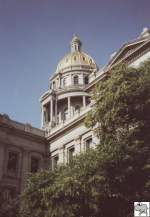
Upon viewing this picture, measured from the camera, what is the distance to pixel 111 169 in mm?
17094

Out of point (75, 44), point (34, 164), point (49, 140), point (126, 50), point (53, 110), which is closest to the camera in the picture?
point (126, 50)

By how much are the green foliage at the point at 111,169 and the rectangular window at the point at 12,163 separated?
14.0m

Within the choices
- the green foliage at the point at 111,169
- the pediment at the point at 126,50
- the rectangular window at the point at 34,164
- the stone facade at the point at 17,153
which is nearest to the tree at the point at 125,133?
the green foliage at the point at 111,169

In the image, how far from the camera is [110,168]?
17094mm

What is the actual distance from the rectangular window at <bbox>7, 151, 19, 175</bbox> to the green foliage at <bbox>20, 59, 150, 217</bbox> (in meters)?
14.0

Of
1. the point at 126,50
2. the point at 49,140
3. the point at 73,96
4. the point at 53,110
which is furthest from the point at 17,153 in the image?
the point at 73,96

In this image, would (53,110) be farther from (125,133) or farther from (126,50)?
(125,133)

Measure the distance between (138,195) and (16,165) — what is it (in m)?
19.8

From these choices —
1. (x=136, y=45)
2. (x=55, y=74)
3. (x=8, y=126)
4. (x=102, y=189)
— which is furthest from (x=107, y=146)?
(x=55, y=74)

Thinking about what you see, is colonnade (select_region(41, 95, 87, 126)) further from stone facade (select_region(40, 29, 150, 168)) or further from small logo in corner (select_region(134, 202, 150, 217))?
small logo in corner (select_region(134, 202, 150, 217))

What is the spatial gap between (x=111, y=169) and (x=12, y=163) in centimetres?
1844

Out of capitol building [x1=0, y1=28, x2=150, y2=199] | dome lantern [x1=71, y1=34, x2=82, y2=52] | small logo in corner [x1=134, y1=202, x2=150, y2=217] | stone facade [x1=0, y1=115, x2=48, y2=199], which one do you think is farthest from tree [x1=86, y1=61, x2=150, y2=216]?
dome lantern [x1=71, y1=34, x2=82, y2=52]

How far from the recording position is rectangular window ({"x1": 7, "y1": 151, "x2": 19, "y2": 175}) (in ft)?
108

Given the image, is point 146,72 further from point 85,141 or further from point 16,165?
point 16,165
